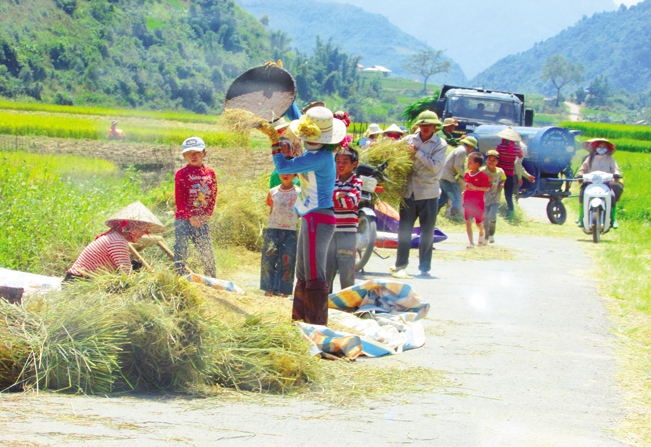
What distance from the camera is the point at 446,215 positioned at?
13.9m

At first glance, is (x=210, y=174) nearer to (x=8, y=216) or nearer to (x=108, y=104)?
(x=8, y=216)

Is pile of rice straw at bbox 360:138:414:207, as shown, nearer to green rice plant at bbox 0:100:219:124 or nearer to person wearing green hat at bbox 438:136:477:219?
person wearing green hat at bbox 438:136:477:219

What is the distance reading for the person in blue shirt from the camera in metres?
4.95

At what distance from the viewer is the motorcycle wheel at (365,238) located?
7906mm

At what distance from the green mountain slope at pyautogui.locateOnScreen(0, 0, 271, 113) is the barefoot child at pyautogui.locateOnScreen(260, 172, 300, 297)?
45.0 metres

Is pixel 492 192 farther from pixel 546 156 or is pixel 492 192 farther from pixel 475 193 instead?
pixel 546 156

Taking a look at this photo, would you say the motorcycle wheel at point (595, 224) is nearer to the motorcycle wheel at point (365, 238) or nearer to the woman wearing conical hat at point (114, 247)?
the motorcycle wheel at point (365, 238)

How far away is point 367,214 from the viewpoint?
26.2ft

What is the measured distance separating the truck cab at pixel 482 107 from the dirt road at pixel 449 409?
11.7 meters

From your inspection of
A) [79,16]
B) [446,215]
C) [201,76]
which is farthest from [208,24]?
[446,215]

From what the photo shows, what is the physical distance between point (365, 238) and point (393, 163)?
1.06 metres

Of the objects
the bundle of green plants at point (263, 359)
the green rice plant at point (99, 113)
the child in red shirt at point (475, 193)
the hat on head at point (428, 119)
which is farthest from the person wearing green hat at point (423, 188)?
the green rice plant at point (99, 113)

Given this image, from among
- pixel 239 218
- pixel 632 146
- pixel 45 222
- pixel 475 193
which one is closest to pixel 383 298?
pixel 239 218

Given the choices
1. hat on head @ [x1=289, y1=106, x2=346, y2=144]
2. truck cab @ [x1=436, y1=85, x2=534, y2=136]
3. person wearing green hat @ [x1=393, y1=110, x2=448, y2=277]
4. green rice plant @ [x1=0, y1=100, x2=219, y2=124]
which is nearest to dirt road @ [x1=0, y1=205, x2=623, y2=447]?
hat on head @ [x1=289, y1=106, x2=346, y2=144]
